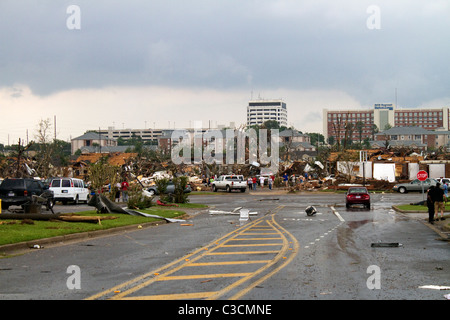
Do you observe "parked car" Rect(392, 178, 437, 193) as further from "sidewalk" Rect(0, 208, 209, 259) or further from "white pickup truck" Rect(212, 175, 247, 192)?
"sidewalk" Rect(0, 208, 209, 259)

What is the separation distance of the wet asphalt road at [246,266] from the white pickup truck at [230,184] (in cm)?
4028

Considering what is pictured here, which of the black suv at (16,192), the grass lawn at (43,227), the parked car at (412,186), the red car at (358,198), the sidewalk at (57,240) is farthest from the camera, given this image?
the parked car at (412,186)

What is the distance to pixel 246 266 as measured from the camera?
42.1 feet

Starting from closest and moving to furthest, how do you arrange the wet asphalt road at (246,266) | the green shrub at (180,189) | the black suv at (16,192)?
the wet asphalt road at (246,266) → the black suv at (16,192) → the green shrub at (180,189)

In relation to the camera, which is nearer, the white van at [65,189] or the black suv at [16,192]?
the black suv at [16,192]

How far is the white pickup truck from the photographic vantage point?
62.6 meters

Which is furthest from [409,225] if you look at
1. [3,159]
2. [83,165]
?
[83,165]

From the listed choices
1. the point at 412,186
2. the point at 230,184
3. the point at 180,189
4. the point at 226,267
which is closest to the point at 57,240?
the point at 226,267

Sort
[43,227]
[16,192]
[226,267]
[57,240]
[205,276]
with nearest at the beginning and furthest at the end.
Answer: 1. [205,276]
2. [226,267]
3. [57,240]
4. [43,227]
5. [16,192]

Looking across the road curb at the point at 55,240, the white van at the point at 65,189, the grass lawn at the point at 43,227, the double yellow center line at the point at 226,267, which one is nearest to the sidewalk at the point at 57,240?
the road curb at the point at 55,240

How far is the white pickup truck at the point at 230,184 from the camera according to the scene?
62.6 m

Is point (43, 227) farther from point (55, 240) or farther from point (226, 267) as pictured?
point (226, 267)

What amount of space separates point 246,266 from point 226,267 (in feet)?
1.53

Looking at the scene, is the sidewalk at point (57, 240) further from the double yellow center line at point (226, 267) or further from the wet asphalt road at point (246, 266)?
the double yellow center line at point (226, 267)
